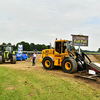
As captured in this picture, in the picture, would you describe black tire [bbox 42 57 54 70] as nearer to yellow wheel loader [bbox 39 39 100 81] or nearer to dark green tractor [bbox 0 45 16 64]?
yellow wheel loader [bbox 39 39 100 81]

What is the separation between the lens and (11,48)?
706 inches

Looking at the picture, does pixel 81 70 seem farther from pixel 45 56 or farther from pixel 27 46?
pixel 27 46

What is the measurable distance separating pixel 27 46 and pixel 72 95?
8445 centimetres

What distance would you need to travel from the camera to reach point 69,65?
10047 millimetres

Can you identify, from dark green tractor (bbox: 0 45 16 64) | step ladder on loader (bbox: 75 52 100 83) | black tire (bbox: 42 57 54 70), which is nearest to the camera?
step ladder on loader (bbox: 75 52 100 83)

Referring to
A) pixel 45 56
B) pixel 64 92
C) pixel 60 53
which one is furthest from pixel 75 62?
pixel 64 92

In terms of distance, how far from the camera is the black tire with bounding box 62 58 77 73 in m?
9.47

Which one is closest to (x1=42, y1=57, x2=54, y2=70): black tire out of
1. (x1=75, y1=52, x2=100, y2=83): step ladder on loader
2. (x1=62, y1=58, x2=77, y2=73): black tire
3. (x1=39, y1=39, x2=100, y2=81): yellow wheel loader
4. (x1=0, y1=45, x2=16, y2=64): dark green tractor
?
(x1=39, y1=39, x2=100, y2=81): yellow wheel loader

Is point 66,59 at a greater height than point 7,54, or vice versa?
point 7,54

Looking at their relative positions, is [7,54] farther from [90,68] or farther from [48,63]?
[90,68]

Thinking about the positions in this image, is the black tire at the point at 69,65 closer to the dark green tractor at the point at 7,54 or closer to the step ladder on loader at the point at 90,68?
the step ladder on loader at the point at 90,68

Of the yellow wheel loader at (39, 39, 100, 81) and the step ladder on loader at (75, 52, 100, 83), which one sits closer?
the step ladder on loader at (75, 52, 100, 83)

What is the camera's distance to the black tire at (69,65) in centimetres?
947

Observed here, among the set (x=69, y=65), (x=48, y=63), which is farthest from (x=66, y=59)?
(x=48, y=63)
